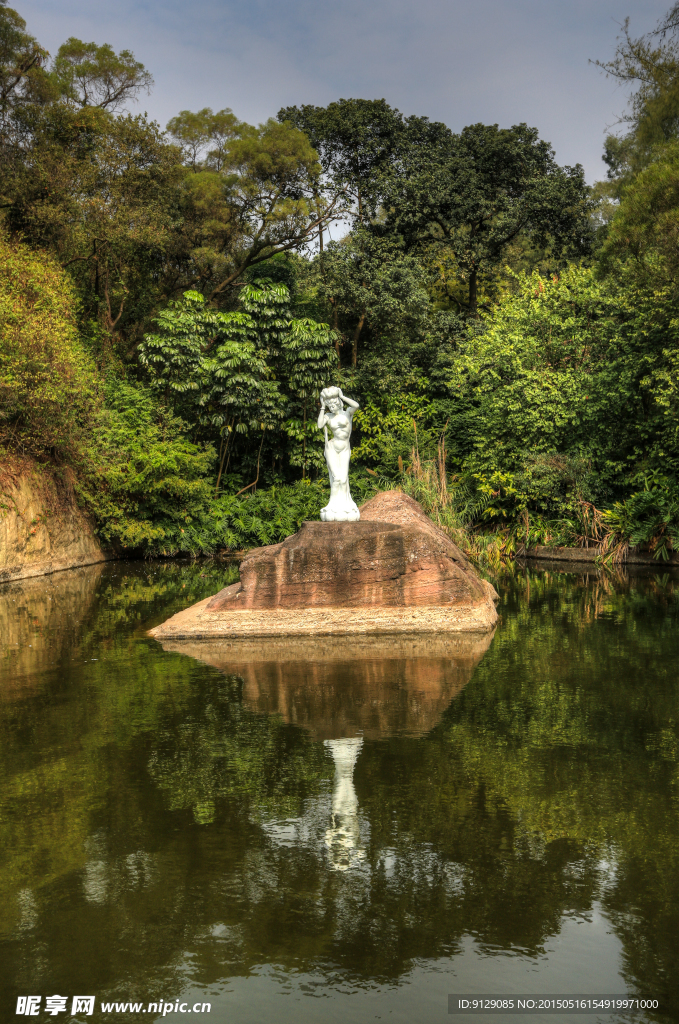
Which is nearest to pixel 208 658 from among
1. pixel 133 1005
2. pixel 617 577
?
pixel 133 1005

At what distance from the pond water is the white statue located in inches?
146

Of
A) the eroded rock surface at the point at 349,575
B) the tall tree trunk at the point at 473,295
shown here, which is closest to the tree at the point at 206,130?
the tall tree trunk at the point at 473,295

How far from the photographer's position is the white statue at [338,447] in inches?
490

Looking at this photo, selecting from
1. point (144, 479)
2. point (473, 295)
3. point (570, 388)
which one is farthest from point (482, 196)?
point (144, 479)

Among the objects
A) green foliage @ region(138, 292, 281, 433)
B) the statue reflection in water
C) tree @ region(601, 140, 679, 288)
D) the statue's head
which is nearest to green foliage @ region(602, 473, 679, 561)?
tree @ region(601, 140, 679, 288)

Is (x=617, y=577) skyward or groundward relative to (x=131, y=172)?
groundward

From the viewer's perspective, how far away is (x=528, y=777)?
5.71 m

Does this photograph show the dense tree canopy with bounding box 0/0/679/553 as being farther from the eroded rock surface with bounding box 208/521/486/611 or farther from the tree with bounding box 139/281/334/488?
the eroded rock surface with bounding box 208/521/486/611

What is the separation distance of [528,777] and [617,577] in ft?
41.3

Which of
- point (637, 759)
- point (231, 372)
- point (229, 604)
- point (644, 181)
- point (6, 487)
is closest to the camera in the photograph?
point (637, 759)

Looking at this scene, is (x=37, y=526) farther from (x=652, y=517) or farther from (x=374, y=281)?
(x=652, y=517)

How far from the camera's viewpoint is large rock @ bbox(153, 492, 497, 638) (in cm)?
1075

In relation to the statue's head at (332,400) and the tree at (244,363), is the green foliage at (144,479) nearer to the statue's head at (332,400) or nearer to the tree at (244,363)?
the tree at (244,363)

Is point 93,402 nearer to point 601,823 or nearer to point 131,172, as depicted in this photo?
point 131,172
